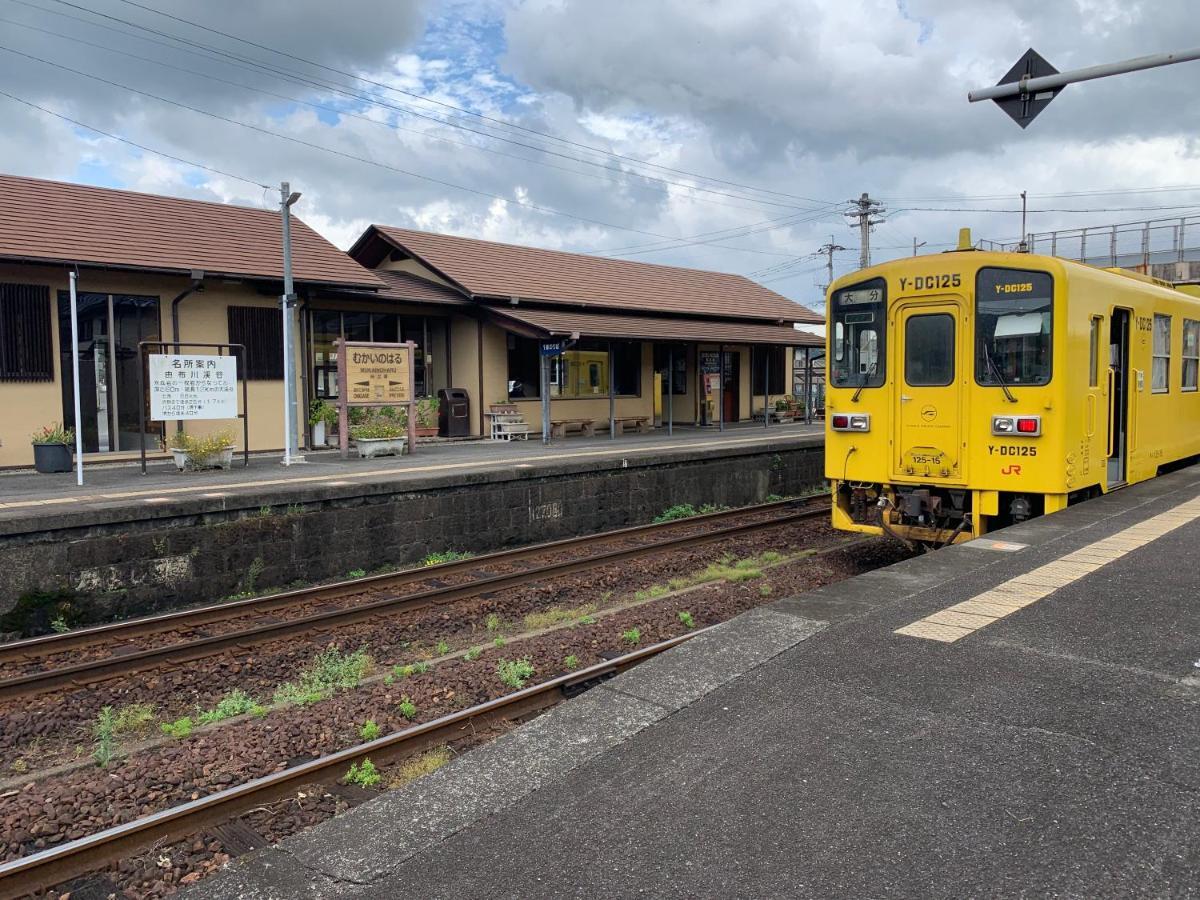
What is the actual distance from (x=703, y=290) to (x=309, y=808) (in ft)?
79.0

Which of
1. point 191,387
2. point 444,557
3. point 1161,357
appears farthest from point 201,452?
point 1161,357

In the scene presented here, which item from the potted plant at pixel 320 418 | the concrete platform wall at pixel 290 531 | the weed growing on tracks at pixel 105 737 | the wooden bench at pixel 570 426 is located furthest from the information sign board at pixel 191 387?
the wooden bench at pixel 570 426

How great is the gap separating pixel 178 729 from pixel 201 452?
7.93 m

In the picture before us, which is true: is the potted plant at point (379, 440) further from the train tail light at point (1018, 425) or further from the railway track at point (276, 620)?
the train tail light at point (1018, 425)

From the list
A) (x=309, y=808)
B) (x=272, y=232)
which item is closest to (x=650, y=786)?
(x=309, y=808)

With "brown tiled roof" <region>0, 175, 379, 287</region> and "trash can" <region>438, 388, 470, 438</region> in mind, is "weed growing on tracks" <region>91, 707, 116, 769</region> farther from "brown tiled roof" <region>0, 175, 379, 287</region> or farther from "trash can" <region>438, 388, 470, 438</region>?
"trash can" <region>438, 388, 470, 438</region>

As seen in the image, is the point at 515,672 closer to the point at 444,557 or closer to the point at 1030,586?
the point at 1030,586

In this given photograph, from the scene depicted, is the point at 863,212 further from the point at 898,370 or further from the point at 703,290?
the point at 898,370

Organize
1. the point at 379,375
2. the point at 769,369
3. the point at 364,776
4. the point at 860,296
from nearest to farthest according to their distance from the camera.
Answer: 1. the point at 364,776
2. the point at 860,296
3. the point at 379,375
4. the point at 769,369

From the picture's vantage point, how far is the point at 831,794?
→ 3.19m

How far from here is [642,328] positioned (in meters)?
20.8

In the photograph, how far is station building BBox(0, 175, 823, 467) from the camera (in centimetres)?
1338

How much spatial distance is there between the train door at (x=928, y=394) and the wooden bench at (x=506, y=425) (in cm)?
1187

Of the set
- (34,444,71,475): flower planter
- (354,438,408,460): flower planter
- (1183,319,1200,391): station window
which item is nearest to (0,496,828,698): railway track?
(354,438,408,460): flower planter
